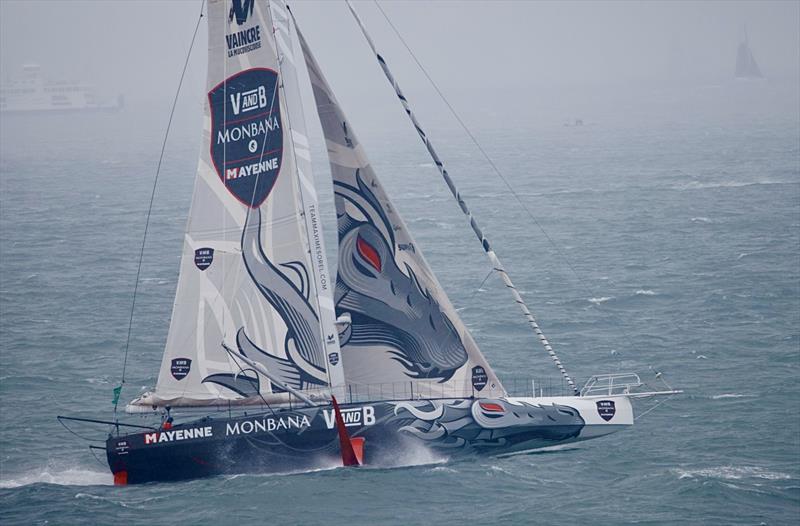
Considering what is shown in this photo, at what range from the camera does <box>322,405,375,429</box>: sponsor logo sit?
1419 inches

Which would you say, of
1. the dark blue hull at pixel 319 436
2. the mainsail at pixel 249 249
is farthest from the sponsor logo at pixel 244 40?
the dark blue hull at pixel 319 436

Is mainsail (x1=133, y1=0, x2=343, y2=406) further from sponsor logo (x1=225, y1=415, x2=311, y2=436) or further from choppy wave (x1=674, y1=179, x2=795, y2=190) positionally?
choppy wave (x1=674, y1=179, x2=795, y2=190)

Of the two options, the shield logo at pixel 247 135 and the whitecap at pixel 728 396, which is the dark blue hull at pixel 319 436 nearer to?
the shield logo at pixel 247 135

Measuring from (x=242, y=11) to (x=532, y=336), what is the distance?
2572cm

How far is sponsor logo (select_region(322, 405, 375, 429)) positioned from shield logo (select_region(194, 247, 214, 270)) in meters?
5.68

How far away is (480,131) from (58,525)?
6416 inches

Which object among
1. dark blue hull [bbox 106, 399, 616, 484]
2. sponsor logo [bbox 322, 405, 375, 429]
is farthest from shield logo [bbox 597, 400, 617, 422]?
sponsor logo [bbox 322, 405, 375, 429]

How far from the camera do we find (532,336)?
56.1 m

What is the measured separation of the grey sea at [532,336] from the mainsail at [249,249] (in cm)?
318

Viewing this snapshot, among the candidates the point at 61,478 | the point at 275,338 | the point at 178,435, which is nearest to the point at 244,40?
the point at 275,338

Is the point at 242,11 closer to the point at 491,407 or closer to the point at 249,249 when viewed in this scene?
the point at 249,249

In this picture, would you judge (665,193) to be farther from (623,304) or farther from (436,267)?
(623,304)

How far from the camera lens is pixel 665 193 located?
101 metres

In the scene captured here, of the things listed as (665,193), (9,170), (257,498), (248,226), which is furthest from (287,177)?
(9,170)
